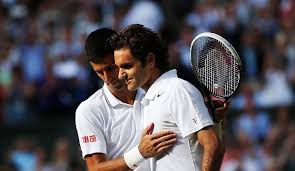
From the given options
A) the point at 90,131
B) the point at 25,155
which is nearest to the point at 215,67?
the point at 90,131

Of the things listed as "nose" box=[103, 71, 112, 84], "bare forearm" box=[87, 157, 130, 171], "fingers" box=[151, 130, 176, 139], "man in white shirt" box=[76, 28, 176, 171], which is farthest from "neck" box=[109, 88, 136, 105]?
"fingers" box=[151, 130, 176, 139]

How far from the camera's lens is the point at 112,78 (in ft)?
22.1

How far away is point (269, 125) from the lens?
12.8 meters

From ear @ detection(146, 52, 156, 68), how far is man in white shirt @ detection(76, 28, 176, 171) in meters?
0.52

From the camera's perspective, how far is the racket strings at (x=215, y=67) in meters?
6.40

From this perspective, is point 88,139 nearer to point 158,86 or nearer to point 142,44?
point 158,86

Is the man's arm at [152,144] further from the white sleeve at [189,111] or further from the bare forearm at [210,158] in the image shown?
the bare forearm at [210,158]

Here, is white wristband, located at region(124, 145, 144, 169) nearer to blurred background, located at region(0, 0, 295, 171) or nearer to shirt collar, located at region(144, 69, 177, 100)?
shirt collar, located at region(144, 69, 177, 100)

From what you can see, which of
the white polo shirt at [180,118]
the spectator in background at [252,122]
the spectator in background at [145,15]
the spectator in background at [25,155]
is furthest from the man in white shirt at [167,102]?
the spectator in background at [145,15]

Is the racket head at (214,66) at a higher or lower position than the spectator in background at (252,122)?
higher

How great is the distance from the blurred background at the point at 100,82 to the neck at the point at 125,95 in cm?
432

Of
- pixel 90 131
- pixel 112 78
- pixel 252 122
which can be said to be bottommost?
pixel 252 122

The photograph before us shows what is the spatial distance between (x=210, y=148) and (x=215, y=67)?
84 cm

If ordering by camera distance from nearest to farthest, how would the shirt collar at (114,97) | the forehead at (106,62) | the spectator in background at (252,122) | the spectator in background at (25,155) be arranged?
the forehead at (106,62) < the shirt collar at (114,97) < the spectator in background at (252,122) < the spectator in background at (25,155)
